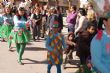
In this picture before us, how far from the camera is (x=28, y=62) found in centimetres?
1079

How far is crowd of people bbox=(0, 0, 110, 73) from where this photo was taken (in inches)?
157

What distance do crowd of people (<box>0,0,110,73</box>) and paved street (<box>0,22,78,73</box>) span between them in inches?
12.8

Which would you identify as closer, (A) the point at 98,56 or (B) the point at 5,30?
(A) the point at 98,56

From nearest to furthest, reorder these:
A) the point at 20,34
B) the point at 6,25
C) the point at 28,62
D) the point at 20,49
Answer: the point at 20,49 → the point at 20,34 → the point at 28,62 → the point at 6,25

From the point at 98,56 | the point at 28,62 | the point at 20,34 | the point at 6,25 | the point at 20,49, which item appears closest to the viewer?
the point at 98,56

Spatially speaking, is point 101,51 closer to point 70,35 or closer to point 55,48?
point 55,48

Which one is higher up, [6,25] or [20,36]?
[20,36]

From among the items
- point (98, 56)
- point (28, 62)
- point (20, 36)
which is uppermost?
point (98, 56)

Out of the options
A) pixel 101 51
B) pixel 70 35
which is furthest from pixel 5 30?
pixel 101 51

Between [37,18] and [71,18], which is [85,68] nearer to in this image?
[71,18]

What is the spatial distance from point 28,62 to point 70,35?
181cm

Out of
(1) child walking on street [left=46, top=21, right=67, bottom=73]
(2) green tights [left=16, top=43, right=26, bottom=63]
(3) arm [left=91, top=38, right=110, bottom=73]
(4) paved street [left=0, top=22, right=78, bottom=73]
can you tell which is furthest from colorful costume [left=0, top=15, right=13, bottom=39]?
(3) arm [left=91, top=38, right=110, bottom=73]

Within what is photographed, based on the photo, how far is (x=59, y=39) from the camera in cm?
821

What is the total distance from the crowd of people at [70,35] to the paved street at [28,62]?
0.33 m
